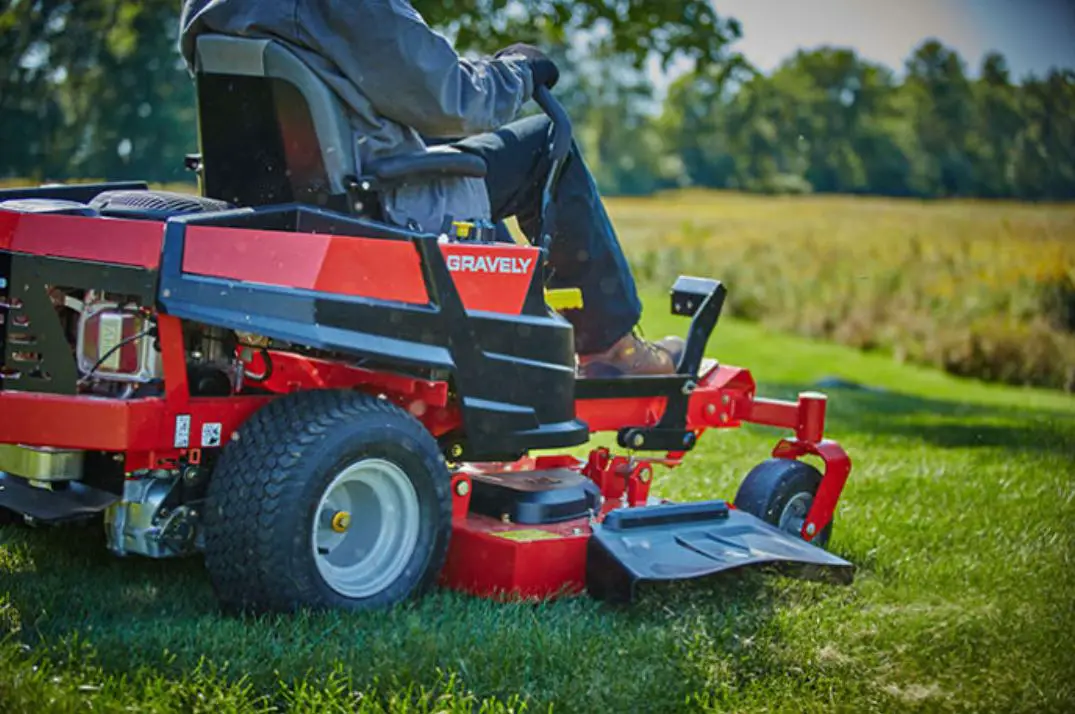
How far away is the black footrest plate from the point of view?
3.77 meters

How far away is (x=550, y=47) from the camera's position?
64.2 ft

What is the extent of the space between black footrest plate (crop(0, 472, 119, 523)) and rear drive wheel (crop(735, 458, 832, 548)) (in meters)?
2.24

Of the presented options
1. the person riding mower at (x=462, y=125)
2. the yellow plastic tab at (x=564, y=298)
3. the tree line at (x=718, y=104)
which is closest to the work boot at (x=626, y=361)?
the person riding mower at (x=462, y=125)

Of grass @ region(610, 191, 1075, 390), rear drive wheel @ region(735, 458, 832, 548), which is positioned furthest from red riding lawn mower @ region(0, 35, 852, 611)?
grass @ region(610, 191, 1075, 390)

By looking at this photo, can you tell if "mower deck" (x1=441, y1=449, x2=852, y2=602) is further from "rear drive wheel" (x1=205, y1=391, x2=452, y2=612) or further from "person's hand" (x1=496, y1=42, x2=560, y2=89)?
"person's hand" (x1=496, y1=42, x2=560, y2=89)

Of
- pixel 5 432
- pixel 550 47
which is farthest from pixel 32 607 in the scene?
pixel 550 47

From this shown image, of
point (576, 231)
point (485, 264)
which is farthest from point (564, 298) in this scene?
point (485, 264)

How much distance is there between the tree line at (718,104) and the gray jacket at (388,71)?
4.18 metres

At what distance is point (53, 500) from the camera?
3.90m

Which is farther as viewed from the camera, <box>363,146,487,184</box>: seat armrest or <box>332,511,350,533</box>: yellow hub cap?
<box>363,146,487,184</box>: seat armrest

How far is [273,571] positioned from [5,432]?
78 centimetres

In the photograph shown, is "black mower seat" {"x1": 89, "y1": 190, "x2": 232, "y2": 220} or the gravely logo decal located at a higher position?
"black mower seat" {"x1": 89, "y1": 190, "x2": 232, "y2": 220}

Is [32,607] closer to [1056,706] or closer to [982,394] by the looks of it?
[1056,706]

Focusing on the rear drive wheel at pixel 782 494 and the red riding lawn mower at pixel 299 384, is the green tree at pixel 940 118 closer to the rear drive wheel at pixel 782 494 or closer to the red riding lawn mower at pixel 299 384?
the rear drive wheel at pixel 782 494
